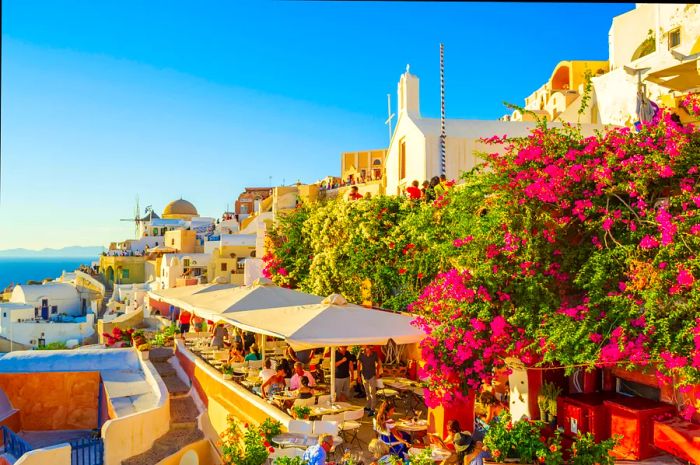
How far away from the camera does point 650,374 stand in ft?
29.0

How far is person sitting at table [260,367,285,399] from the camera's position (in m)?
12.1

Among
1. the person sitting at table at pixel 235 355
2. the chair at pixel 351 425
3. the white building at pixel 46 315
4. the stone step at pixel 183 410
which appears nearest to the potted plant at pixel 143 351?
the stone step at pixel 183 410

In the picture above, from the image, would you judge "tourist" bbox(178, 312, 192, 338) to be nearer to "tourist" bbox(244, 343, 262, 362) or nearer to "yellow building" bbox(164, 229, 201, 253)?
"tourist" bbox(244, 343, 262, 362)

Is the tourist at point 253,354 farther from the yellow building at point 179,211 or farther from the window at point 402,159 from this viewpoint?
the yellow building at point 179,211

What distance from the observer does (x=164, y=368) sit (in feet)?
63.9

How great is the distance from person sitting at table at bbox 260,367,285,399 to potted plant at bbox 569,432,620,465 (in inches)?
231

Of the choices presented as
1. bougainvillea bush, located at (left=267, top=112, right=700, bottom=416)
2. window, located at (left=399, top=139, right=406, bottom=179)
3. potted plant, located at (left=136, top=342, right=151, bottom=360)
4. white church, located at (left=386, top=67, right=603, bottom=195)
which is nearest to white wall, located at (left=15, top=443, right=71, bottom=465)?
bougainvillea bush, located at (left=267, top=112, right=700, bottom=416)

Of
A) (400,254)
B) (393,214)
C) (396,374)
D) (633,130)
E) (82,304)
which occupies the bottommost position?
(82,304)

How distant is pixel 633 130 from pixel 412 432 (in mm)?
5885

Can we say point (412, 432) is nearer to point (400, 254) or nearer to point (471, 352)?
point (471, 352)

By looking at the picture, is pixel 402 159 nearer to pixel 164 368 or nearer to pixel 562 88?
pixel 164 368

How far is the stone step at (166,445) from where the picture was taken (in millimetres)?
13070

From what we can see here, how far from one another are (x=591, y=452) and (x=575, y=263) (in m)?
2.54

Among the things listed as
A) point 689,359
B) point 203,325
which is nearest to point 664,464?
point 689,359
